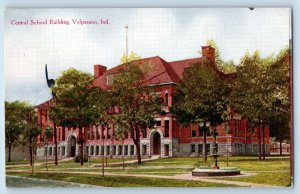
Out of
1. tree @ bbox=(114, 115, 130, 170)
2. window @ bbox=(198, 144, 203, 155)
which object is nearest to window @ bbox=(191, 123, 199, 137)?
window @ bbox=(198, 144, 203, 155)

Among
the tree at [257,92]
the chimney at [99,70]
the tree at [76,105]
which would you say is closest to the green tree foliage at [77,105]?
the tree at [76,105]

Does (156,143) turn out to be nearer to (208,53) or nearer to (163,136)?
(163,136)

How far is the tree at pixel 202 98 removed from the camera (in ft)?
29.3

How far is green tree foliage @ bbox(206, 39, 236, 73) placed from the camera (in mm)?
8750

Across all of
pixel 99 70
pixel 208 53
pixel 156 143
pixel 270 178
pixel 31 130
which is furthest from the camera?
pixel 31 130

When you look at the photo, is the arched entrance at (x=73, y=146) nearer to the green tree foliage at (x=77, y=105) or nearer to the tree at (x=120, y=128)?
the green tree foliage at (x=77, y=105)

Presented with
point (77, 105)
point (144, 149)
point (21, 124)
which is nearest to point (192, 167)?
point (144, 149)

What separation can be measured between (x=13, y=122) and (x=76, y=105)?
84 cm

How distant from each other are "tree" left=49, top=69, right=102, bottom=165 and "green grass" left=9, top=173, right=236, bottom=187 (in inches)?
12.8

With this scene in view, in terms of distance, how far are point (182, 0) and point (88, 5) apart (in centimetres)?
117

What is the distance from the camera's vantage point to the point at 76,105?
30.1 ft

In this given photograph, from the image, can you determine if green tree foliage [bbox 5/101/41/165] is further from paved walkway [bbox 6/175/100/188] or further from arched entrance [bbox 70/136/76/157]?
arched entrance [bbox 70/136/76/157]

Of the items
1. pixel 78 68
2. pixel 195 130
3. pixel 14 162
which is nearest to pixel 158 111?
pixel 195 130

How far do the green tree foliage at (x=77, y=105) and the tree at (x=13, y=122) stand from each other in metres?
0.41
